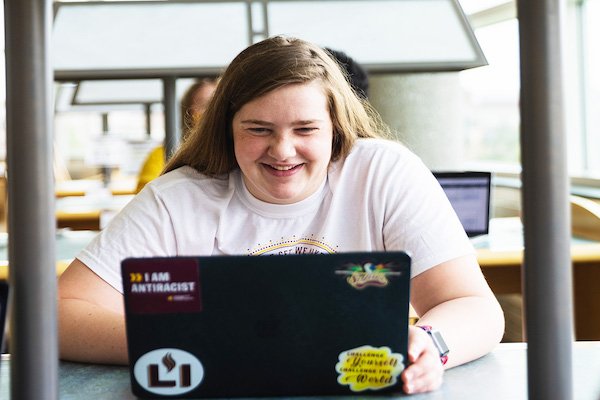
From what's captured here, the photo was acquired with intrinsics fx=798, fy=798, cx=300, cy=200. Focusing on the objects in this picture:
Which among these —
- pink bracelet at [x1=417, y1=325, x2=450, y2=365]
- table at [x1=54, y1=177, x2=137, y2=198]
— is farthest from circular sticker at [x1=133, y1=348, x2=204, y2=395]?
table at [x1=54, y1=177, x2=137, y2=198]

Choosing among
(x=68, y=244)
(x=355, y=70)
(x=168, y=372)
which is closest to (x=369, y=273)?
(x=168, y=372)

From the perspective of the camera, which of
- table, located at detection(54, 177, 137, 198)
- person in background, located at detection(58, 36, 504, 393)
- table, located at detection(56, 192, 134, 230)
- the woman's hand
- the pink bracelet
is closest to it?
the woman's hand

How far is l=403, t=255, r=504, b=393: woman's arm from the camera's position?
93 centimetres

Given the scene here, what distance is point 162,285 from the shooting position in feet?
2.63

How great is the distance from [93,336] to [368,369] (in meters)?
0.45

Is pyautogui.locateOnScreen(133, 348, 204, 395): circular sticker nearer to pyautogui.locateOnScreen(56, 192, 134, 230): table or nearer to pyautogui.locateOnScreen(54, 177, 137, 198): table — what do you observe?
pyautogui.locateOnScreen(56, 192, 134, 230): table

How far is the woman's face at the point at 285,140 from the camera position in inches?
53.1

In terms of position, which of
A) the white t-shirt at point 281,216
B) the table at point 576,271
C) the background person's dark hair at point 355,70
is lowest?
the table at point 576,271

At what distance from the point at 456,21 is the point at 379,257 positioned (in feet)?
5.59

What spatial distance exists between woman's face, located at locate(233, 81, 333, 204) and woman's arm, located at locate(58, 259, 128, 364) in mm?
320

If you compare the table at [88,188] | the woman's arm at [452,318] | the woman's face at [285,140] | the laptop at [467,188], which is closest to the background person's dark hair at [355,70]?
the laptop at [467,188]

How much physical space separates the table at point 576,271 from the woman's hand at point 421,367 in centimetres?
141

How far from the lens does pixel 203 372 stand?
2.82 feet

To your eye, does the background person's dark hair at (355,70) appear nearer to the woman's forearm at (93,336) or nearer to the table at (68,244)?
the table at (68,244)
